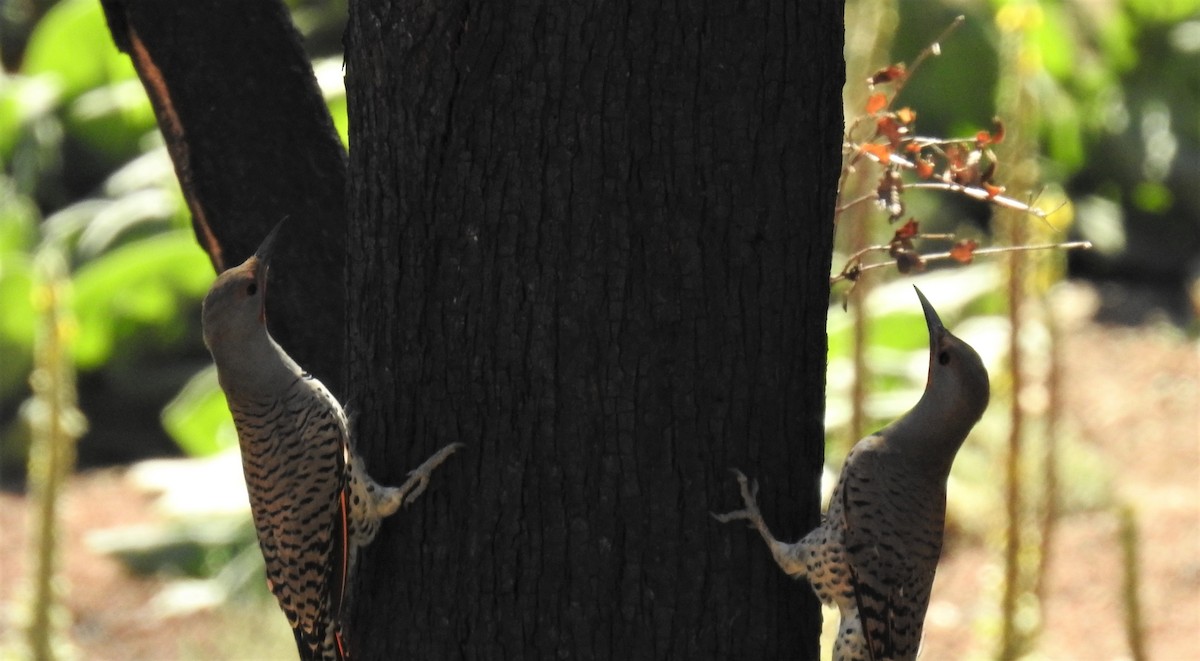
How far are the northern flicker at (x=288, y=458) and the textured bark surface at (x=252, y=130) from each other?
87 mm

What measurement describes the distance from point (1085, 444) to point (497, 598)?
6680 mm

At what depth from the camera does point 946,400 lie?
3121 millimetres

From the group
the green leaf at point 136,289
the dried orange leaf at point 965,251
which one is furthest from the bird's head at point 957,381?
the green leaf at point 136,289

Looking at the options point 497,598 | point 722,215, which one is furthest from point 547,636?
point 722,215

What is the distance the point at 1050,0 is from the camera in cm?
1128

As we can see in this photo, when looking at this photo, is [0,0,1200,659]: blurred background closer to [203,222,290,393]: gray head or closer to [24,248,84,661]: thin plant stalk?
[24,248,84,661]: thin plant stalk

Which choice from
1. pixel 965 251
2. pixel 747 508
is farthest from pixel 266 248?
pixel 965 251

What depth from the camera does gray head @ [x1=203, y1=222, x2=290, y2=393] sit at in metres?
3.05

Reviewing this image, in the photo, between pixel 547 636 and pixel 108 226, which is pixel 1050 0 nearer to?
pixel 108 226

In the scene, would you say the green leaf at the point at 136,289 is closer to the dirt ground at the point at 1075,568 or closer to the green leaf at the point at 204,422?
the green leaf at the point at 204,422

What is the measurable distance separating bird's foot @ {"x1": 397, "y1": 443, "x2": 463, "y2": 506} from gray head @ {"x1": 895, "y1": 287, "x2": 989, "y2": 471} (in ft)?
3.67

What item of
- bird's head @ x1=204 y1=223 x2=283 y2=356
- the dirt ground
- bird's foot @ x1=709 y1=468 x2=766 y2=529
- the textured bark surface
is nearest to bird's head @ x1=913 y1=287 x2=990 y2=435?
bird's foot @ x1=709 y1=468 x2=766 y2=529

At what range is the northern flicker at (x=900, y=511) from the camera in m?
3.04

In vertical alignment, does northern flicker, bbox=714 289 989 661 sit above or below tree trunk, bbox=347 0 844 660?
below
